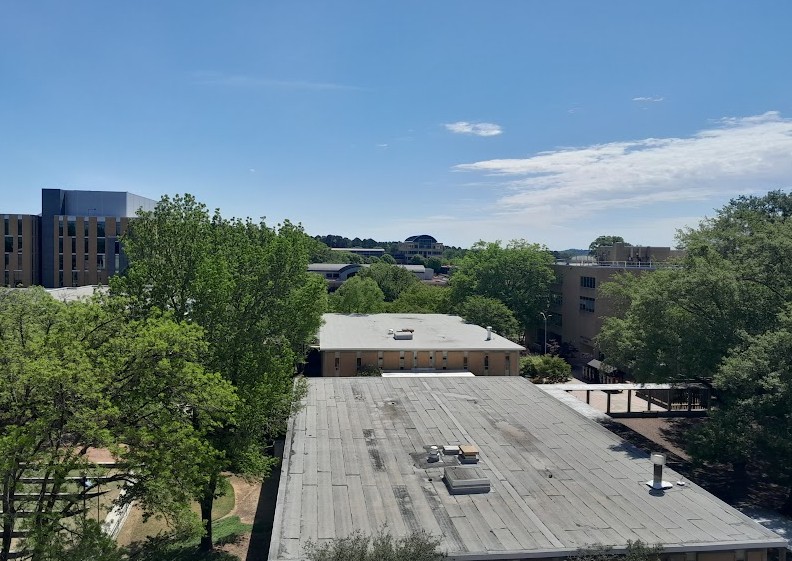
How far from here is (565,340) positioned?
67500 millimetres

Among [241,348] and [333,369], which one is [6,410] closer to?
[241,348]

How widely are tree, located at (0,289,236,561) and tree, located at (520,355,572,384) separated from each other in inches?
1278

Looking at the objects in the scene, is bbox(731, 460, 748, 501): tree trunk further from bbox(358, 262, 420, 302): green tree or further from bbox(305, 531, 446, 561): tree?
bbox(358, 262, 420, 302): green tree

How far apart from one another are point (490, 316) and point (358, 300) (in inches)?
568

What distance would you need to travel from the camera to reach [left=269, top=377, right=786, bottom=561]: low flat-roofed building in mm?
13766

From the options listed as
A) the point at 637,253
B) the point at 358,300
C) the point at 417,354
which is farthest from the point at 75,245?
the point at 637,253

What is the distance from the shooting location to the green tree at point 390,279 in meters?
88.5

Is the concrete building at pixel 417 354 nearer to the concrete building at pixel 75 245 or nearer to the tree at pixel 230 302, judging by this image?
the tree at pixel 230 302

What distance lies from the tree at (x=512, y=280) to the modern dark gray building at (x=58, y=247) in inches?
1956

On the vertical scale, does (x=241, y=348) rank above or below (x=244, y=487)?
above

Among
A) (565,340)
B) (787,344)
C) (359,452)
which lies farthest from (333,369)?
(565,340)

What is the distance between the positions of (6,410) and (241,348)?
8627 millimetres

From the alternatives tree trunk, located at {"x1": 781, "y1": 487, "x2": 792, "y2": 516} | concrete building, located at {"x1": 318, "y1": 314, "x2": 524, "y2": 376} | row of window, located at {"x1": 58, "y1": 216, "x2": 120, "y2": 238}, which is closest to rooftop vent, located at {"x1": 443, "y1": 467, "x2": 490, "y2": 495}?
tree trunk, located at {"x1": 781, "y1": 487, "x2": 792, "y2": 516}

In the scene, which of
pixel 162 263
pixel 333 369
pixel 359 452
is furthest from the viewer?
pixel 333 369
